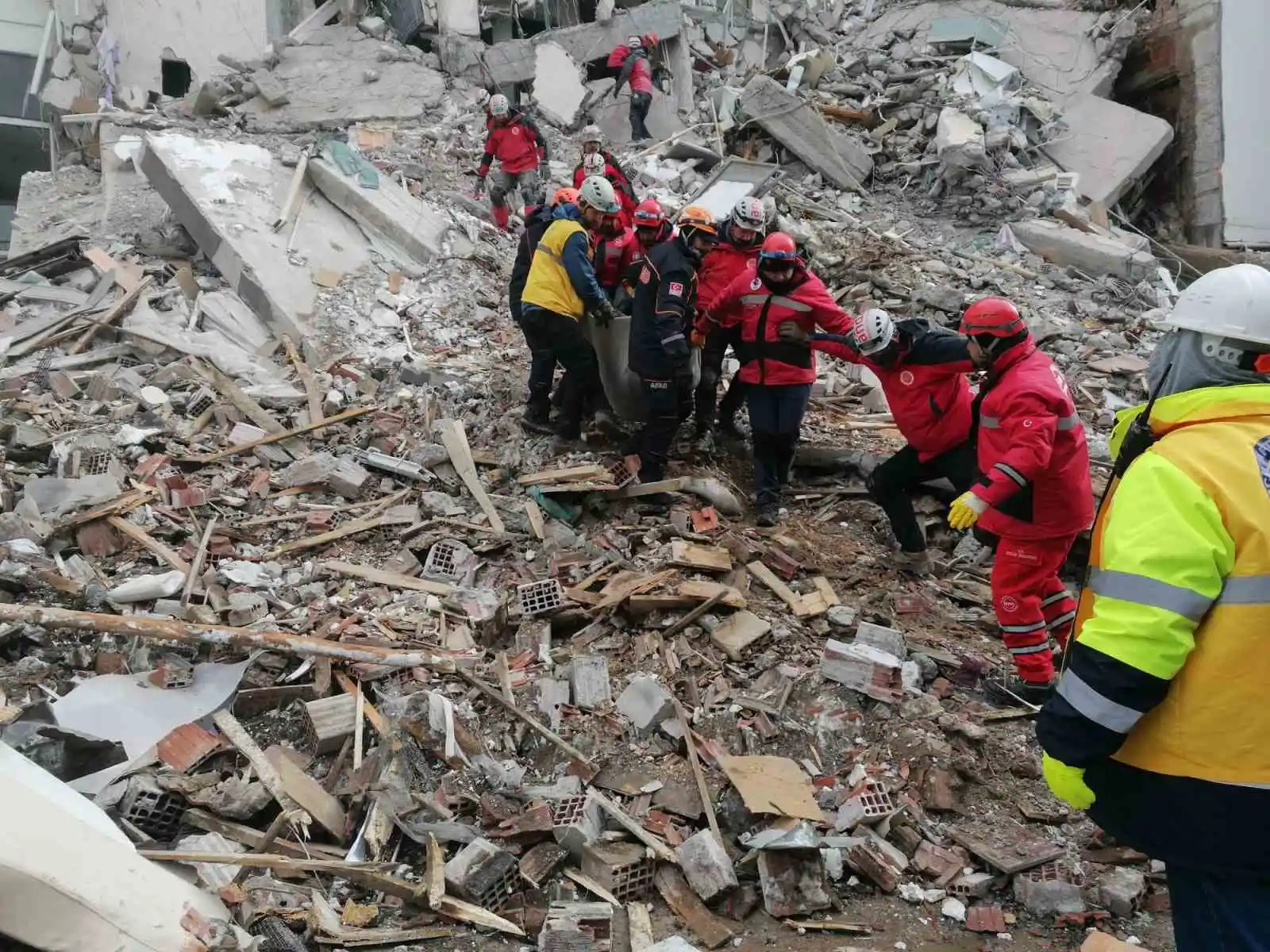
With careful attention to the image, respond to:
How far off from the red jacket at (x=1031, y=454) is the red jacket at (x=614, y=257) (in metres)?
3.14

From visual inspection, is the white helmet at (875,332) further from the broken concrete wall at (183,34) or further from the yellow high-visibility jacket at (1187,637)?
the broken concrete wall at (183,34)

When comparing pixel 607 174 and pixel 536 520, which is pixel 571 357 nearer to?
pixel 536 520

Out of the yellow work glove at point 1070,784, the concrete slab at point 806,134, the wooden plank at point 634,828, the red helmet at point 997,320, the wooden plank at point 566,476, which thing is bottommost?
the wooden plank at point 634,828

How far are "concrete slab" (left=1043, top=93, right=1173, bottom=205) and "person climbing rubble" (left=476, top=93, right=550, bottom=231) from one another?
23.8 ft

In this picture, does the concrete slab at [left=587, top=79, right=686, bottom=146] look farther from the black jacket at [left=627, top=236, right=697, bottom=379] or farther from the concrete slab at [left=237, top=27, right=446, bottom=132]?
the black jacket at [left=627, top=236, right=697, bottom=379]

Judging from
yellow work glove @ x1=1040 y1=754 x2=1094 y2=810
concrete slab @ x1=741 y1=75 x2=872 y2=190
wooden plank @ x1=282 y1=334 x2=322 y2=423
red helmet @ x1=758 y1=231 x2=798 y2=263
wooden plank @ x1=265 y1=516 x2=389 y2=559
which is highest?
concrete slab @ x1=741 y1=75 x2=872 y2=190

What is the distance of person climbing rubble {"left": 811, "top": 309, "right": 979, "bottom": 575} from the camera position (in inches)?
201

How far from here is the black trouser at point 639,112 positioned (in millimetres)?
13102

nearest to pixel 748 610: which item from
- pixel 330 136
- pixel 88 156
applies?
pixel 330 136

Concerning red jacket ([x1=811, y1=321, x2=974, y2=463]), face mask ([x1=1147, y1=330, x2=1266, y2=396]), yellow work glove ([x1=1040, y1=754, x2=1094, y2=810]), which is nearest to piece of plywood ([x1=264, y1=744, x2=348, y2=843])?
yellow work glove ([x1=1040, y1=754, x2=1094, y2=810])

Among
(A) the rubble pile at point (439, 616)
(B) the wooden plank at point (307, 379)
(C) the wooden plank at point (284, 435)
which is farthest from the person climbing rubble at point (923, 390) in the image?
(B) the wooden plank at point (307, 379)

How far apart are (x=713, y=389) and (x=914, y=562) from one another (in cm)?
205

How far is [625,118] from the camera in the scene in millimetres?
13875

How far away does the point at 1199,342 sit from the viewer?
2.18m
